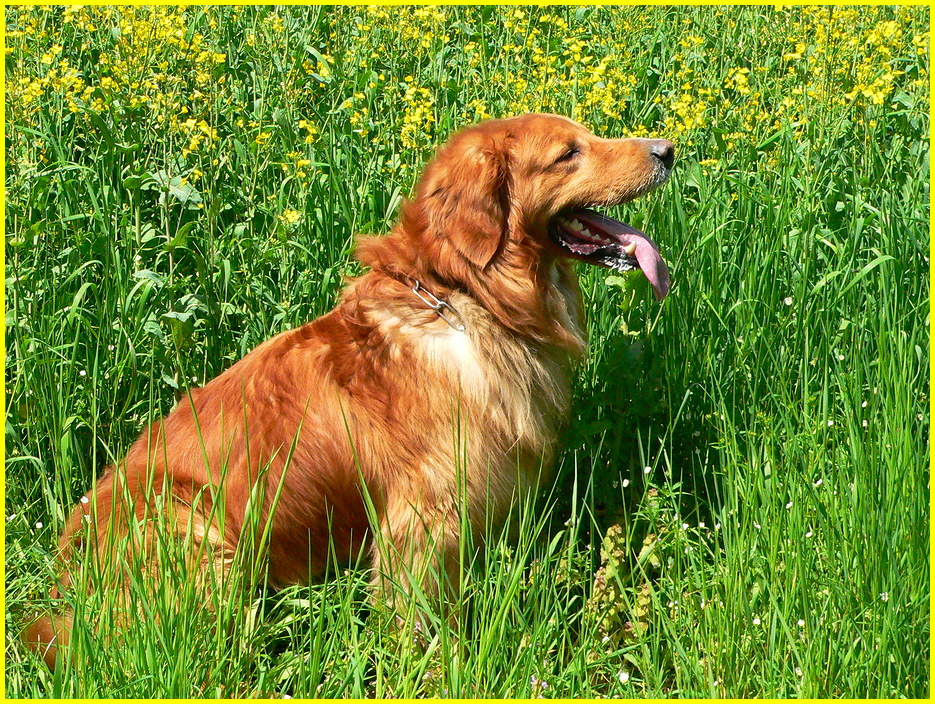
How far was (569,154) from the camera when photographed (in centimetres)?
312

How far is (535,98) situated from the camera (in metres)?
4.50

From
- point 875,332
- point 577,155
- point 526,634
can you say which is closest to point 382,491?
point 526,634

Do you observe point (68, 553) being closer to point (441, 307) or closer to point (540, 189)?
point (441, 307)

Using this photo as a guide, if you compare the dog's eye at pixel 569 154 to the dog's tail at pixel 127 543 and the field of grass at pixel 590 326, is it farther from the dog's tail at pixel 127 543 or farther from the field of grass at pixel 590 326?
the dog's tail at pixel 127 543

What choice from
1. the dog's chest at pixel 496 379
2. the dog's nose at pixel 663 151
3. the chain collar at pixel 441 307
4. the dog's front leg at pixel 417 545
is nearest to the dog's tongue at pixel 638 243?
the dog's nose at pixel 663 151

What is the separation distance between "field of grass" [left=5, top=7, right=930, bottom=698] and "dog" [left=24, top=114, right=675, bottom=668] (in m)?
0.21

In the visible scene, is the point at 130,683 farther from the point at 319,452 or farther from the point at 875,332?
the point at 875,332

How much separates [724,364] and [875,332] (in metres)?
0.56

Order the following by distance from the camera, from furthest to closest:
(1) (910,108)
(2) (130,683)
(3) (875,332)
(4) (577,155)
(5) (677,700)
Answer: (1) (910,108)
(3) (875,332)
(4) (577,155)
(5) (677,700)
(2) (130,683)

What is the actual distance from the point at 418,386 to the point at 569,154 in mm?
917

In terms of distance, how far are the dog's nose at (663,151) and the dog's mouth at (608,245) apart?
26 centimetres

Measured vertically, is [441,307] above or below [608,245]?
below

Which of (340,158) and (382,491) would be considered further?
(340,158)

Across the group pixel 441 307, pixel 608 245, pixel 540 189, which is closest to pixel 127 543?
pixel 441 307
